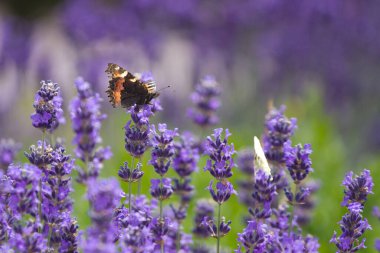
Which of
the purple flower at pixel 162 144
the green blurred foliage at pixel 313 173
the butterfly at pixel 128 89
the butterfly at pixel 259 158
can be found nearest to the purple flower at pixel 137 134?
the purple flower at pixel 162 144

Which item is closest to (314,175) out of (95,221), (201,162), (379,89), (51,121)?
(201,162)

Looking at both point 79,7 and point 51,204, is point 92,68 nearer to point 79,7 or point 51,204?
point 79,7

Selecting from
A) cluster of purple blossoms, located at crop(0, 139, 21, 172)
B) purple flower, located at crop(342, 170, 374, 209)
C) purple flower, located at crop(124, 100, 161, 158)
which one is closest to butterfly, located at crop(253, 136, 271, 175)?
purple flower, located at crop(342, 170, 374, 209)

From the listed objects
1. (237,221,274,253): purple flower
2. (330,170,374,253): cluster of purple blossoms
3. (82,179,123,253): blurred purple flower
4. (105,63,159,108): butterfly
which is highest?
(105,63,159,108): butterfly

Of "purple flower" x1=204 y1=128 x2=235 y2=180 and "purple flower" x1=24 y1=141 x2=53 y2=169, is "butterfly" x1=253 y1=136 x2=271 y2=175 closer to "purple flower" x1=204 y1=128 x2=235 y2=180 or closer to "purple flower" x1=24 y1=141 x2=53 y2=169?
"purple flower" x1=204 y1=128 x2=235 y2=180

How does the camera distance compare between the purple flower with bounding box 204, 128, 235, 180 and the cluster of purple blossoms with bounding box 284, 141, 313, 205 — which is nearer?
the purple flower with bounding box 204, 128, 235, 180

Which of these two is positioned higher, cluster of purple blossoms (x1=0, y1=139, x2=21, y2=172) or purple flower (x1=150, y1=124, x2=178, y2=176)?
cluster of purple blossoms (x1=0, y1=139, x2=21, y2=172)

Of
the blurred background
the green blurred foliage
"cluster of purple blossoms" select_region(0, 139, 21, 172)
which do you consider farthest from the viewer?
the blurred background
